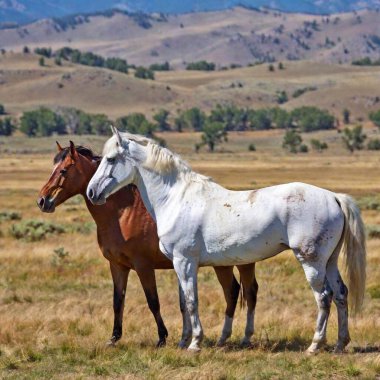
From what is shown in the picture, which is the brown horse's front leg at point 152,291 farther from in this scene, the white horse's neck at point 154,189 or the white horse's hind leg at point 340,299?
the white horse's hind leg at point 340,299

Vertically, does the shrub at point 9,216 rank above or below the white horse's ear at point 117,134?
below

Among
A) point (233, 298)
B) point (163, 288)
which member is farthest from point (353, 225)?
point (163, 288)

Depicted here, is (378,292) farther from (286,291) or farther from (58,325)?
(58,325)

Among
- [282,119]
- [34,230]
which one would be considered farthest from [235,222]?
[282,119]

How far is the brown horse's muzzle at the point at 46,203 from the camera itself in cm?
1055

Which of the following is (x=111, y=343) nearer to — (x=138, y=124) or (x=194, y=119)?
(x=138, y=124)

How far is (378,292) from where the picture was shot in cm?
1485

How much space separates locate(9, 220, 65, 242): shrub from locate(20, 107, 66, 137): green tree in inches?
5098

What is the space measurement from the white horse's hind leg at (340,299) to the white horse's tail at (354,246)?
168 millimetres

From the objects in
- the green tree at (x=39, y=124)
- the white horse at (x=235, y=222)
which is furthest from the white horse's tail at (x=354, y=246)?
the green tree at (x=39, y=124)

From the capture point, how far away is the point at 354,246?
9680mm

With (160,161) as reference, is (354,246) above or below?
below

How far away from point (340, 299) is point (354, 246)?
1.97 feet

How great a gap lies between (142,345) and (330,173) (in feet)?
202
